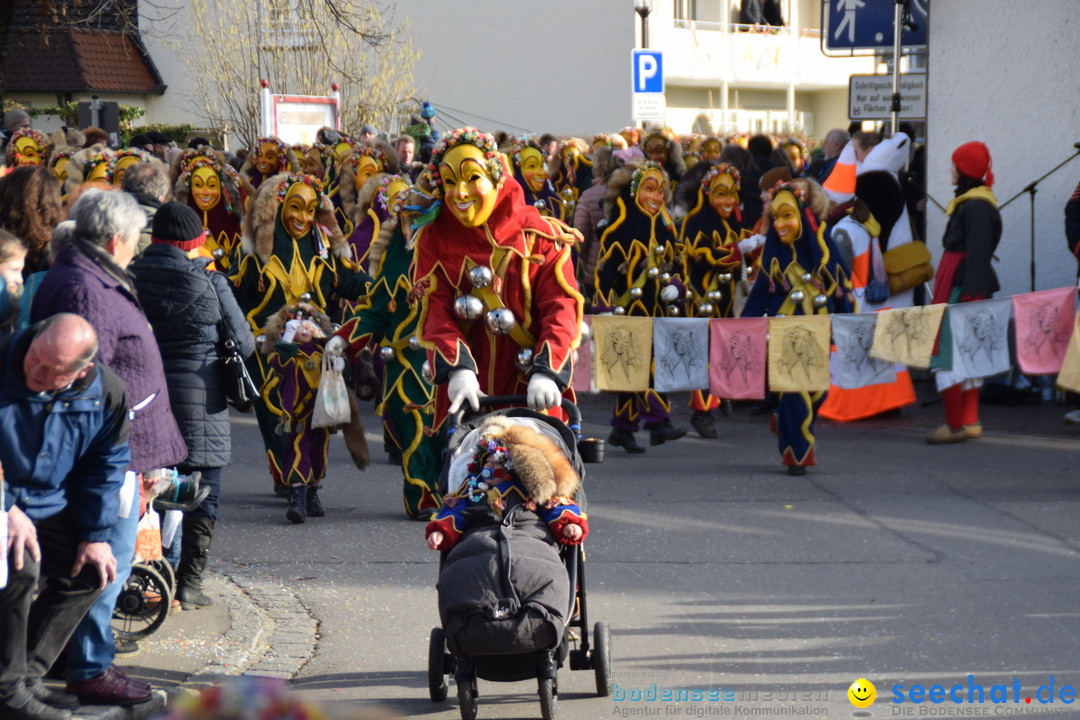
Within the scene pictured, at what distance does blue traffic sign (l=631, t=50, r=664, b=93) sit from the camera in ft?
59.9

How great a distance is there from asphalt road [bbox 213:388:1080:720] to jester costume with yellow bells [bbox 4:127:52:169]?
6.01 meters

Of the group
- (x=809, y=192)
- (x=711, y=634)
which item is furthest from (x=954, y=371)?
(x=711, y=634)

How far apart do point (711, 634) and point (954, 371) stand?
15.4ft

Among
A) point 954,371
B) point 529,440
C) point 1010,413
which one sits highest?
point 529,440

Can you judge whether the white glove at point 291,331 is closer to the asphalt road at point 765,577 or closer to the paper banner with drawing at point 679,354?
the asphalt road at point 765,577

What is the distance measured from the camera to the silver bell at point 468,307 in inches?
228

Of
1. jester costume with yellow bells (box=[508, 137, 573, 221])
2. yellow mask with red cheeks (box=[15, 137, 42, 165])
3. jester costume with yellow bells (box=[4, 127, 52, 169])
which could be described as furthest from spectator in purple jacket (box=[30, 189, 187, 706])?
yellow mask with red cheeks (box=[15, 137, 42, 165])

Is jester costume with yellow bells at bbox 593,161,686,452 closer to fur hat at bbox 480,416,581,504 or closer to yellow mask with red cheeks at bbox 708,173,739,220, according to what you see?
yellow mask with red cheeks at bbox 708,173,739,220

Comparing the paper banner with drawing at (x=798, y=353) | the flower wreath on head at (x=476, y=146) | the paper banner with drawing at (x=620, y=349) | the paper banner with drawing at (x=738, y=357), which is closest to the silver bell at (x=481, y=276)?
the flower wreath on head at (x=476, y=146)

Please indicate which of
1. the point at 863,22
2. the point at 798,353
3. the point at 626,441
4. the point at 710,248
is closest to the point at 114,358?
the point at 798,353

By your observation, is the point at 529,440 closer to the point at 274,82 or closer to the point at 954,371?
the point at 954,371

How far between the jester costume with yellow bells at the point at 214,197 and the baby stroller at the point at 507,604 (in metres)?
5.11

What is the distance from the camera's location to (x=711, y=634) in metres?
5.96

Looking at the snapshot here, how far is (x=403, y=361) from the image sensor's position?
27.5 ft
